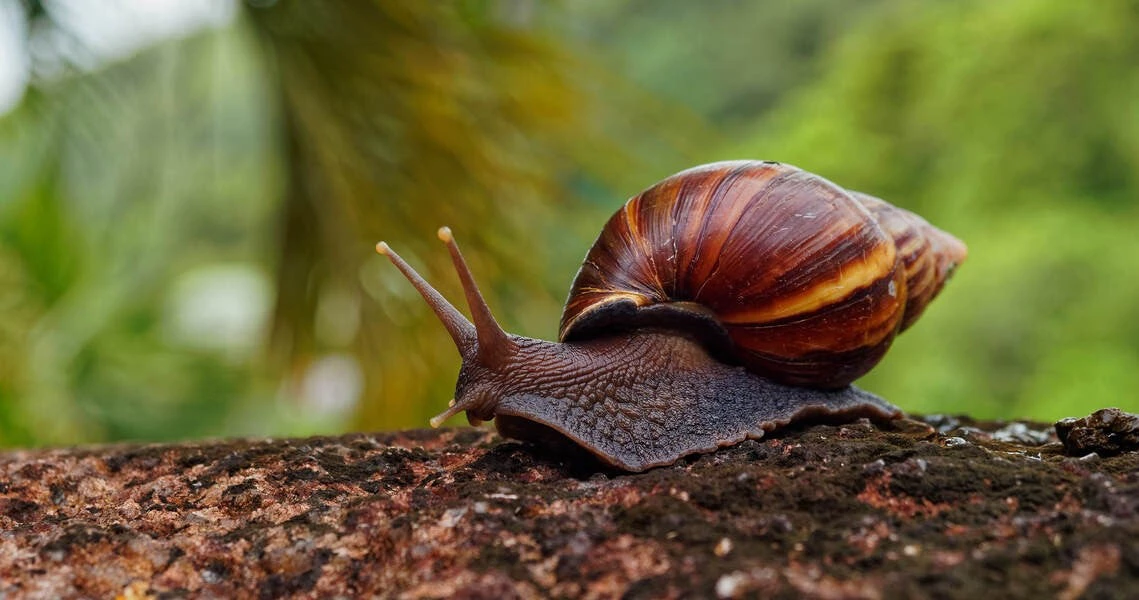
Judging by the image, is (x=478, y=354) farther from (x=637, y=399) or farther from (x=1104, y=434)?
(x=1104, y=434)

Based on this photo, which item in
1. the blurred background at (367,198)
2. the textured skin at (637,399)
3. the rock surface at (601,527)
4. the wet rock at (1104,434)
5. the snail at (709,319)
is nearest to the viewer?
the rock surface at (601,527)

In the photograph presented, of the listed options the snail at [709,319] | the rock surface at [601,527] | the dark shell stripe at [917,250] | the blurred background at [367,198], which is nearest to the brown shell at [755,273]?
the snail at [709,319]

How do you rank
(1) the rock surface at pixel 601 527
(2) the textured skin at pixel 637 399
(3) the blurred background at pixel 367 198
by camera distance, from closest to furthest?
(1) the rock surface at pixel 601 527 → (2) the textured skin at pixel 637 399 → (3) the blurred background at pixel 367 198

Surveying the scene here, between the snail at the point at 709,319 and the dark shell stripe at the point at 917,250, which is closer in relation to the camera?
the snail at the point at 709,319

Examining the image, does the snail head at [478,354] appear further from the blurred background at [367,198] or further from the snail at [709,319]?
the blurred background at [367,198]

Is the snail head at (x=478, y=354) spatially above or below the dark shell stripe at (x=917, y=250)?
below

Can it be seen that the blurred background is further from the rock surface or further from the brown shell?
the rock surface
